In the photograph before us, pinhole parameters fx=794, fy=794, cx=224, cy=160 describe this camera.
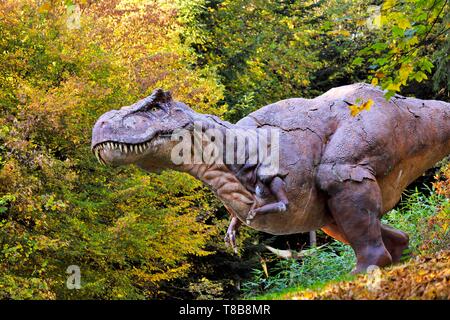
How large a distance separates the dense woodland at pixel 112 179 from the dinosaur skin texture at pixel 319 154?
2.15ft

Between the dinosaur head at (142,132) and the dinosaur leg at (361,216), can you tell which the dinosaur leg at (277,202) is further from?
the dinosaur head at (142,132)

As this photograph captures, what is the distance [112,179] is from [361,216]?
9490 mm

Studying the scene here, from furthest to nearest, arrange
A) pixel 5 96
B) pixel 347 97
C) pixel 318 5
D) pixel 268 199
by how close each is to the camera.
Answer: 1. pixel 318 5
2. pixel 5 96
3. pixel 347 97
4. pixel 268 199

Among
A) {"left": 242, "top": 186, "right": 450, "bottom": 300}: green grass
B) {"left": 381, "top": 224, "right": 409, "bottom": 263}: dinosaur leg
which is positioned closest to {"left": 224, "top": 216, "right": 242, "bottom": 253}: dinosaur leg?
{"left": 381, "top": 224, "right": 409, "bottom": 263}: dinosaur leg

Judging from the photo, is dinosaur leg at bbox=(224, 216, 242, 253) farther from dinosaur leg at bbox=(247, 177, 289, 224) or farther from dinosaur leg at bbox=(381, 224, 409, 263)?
dinosaur leg at bbox=(381, 224, 409, 263)

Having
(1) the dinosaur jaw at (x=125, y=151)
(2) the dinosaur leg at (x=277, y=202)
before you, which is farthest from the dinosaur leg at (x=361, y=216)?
(1) the dinosaur jaw at (x=125, y=151)

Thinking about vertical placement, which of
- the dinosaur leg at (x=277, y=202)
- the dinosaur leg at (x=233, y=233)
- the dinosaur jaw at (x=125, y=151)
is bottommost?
the dinosaur leg at (x=233, y=233)

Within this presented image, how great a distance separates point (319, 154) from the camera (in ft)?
26.7

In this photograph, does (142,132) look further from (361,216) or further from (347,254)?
(347,254)

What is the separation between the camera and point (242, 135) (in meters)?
8.02

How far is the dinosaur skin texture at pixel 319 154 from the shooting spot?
758 cm

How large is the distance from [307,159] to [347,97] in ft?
3.27

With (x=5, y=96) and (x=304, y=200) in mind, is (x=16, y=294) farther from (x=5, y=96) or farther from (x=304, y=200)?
(x=304, y=200)
